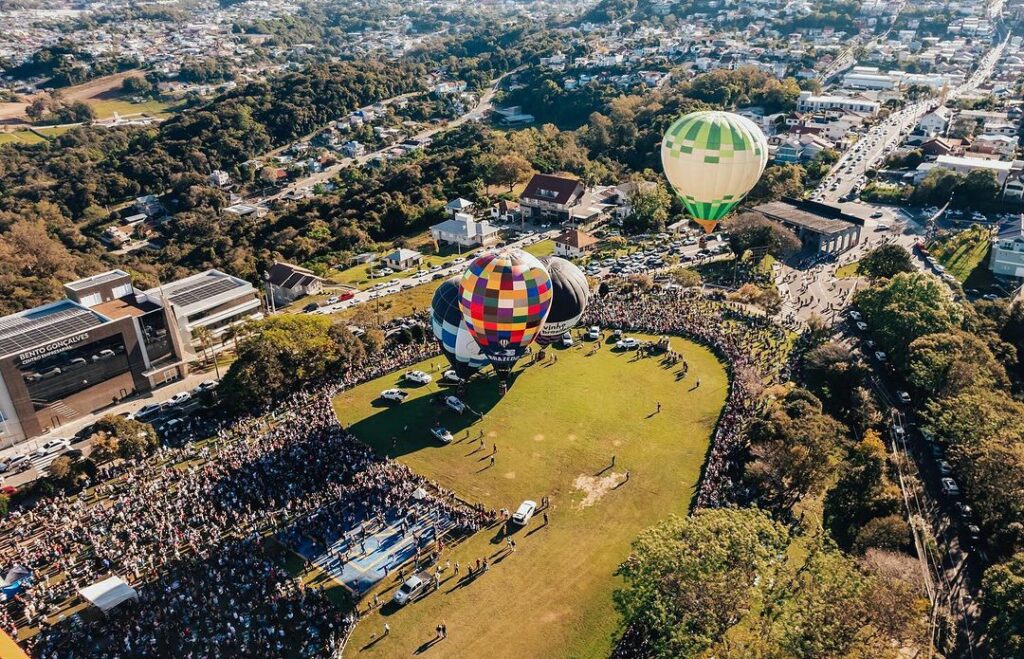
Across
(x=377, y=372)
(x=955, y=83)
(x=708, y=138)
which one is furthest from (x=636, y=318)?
(x=955, y=83)

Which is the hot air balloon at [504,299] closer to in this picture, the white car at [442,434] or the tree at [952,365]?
the white car at [442,434]

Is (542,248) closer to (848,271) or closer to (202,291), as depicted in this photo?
(848,271)

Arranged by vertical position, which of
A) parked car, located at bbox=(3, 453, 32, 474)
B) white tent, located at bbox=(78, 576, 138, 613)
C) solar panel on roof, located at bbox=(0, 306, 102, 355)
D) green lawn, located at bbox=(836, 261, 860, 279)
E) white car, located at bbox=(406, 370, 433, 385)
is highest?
solar panel on roof, located at bbox=(0, 306, 102, 355)

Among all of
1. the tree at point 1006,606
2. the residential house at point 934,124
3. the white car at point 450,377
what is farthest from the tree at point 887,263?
the residential house at point 934,124

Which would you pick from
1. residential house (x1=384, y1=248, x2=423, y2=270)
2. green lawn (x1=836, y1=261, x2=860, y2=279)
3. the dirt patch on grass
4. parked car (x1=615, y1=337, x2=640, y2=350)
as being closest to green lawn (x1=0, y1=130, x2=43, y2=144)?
residential house (x1=384, y1=248, x2=423, y2=270)

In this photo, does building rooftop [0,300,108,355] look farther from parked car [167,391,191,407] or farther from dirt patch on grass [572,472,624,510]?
dirt patch on grass [572,472,624,510]

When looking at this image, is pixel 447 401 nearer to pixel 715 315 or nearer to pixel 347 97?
pixel 715 315
